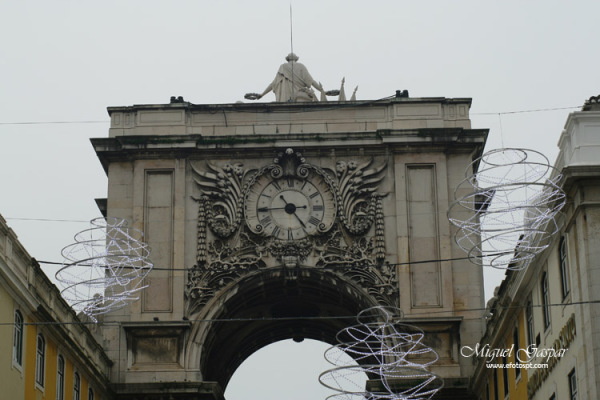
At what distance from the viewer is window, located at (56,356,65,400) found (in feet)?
161

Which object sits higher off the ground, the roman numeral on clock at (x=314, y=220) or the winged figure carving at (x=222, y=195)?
the winged figure carving at (x=222, y=195)

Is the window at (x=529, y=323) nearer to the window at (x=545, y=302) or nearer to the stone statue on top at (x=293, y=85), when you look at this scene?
the window at (x=545, y=302)

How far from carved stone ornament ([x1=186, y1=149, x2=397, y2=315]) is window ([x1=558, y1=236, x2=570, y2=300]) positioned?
64.6 ft

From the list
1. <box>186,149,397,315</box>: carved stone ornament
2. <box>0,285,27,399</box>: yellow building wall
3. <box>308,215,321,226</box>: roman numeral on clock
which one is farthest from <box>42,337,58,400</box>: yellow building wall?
<box>308,215,321,226</box>: roman numeral on clock

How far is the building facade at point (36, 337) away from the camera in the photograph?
140ft

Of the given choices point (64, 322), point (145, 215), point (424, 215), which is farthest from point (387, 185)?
point (64, 322)

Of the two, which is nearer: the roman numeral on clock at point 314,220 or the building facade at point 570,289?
the building facade at point 570,289

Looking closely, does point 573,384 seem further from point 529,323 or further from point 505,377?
point 505,377

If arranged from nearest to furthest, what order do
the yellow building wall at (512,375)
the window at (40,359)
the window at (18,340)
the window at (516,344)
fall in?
the window at (18,340)
the yellow building wall at (512,375)
the window at (40,359)
the window at (516,344)

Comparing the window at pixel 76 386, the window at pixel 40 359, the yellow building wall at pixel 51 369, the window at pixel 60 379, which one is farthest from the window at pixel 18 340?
the window at pixel 76 386

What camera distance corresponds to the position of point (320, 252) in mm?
60250

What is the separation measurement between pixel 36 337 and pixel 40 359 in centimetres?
96

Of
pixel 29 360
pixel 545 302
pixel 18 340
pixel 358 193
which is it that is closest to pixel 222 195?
pixel 358 193

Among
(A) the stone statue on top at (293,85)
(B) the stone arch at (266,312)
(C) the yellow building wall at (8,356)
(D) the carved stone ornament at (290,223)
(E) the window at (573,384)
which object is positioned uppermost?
(A) the stone statue on top at (293,85)
